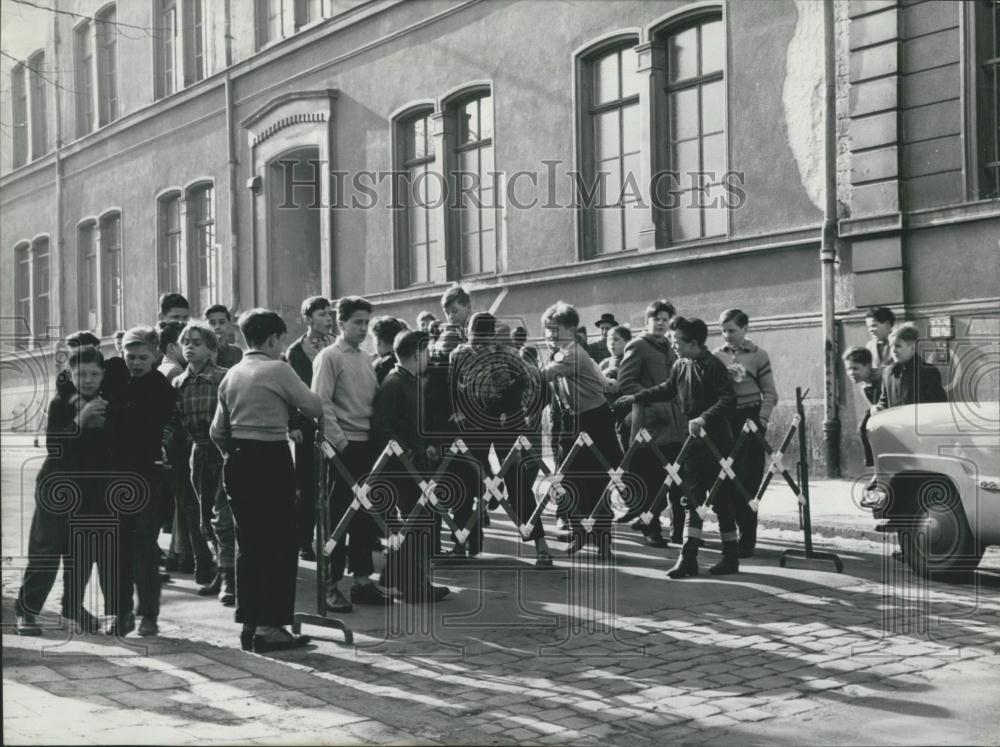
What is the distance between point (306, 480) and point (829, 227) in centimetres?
747

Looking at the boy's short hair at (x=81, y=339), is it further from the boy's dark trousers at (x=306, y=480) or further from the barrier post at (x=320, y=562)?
the boy's dark trousers at (x=306, y=480)

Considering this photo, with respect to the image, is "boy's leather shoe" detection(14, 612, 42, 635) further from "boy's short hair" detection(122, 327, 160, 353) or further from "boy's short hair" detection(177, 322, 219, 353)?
"boy's short hair" detection(177, 322, 219, 353)

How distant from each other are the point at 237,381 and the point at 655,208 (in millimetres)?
10390

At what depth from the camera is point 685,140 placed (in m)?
15.8

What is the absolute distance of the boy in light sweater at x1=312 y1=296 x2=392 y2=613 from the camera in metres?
7.78

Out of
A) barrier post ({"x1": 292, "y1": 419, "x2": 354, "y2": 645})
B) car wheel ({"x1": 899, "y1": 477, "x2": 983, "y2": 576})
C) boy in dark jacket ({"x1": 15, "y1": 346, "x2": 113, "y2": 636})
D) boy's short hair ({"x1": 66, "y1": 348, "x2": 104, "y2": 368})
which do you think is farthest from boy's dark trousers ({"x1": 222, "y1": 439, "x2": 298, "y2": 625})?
car wheel ({"x1": 899, "y1": 477, "x2": 983, "y2": 576})

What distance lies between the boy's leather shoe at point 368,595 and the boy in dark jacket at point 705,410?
82.0 inches

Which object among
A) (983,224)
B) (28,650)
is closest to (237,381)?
(28,650)

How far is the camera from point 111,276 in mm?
8312

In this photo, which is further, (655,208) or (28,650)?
(655,208)

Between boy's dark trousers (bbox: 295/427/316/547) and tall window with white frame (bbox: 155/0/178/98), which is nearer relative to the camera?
tall window with white frame (bbox: 155/0/178/98)

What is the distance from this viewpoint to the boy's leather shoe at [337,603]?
24.7ft

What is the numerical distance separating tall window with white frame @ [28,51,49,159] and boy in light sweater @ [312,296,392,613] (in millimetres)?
2930

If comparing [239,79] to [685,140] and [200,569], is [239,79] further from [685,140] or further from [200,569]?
[685,140]
